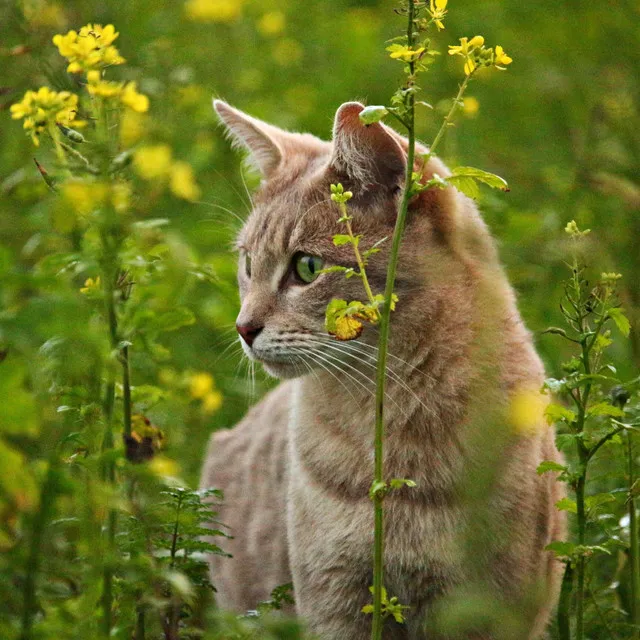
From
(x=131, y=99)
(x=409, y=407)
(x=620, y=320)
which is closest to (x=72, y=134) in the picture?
(x=131, y=99)

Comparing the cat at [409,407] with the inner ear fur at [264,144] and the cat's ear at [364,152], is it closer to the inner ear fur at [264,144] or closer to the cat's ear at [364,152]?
the cat's ear at [364,152]

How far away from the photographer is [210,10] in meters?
5.71

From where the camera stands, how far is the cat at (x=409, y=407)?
2.41m

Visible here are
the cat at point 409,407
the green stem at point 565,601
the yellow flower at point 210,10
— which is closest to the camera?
the green stem at point 565,601

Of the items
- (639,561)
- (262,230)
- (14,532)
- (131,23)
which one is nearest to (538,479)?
(639,561)

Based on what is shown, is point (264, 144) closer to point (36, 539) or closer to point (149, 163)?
point (149, 163)

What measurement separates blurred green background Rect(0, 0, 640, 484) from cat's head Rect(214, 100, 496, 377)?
0.13 m

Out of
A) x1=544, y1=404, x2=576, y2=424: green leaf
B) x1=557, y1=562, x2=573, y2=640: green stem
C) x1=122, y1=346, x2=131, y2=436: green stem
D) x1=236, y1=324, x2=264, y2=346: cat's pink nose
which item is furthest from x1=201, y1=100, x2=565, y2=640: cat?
x1=122, y1=346, x2=131, y2=436: green stem

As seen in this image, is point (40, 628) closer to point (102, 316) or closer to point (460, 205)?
point (102, 316)

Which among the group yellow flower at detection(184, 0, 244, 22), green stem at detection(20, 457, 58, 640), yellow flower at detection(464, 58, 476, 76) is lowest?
green stem at detection(20, 457, 58, 640)

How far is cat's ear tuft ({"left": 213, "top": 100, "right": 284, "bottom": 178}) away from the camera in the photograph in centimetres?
298

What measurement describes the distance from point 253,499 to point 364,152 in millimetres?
1372

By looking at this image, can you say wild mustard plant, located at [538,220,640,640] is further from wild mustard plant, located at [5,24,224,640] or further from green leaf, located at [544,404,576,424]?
wild mustard plant, located at [5,24,224,640]

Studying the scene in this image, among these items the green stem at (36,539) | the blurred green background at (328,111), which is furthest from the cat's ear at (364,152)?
the green stem at (36,539)
